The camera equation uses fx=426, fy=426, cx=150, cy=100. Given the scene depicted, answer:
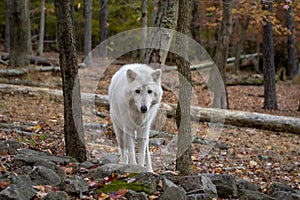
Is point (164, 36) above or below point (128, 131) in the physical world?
above

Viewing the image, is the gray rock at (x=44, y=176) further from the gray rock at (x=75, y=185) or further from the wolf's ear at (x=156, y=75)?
the wolf's ear at (x=156, y=75)

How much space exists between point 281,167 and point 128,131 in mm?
3078

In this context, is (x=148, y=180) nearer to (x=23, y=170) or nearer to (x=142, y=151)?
(x=23, y=170)

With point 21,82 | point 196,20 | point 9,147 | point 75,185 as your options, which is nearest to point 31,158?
point 9,147

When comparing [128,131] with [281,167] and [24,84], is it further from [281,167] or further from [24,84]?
[24,84]

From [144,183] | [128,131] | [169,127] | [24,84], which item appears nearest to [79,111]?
[128,131]

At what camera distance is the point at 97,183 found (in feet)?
16.0

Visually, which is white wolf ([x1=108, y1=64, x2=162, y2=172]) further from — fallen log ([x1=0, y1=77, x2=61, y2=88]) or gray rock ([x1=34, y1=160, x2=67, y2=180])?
fallen log ([x1=0, y1=77, x2=61, y2=88])

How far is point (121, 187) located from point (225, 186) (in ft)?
4.51

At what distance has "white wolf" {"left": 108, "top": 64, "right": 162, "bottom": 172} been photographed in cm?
632

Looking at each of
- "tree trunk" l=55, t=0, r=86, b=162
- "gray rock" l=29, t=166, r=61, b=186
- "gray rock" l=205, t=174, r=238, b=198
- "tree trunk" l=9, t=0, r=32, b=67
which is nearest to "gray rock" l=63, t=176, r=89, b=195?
"gray rock" l=29, t=166, r=61, b=186

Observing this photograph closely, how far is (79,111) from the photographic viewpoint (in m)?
6.04

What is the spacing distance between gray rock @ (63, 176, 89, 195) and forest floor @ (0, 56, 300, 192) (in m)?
2.12

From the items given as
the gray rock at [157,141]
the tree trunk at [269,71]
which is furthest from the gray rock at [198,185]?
the tree trunk at [269,71]
